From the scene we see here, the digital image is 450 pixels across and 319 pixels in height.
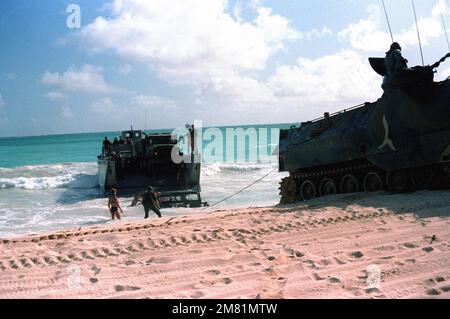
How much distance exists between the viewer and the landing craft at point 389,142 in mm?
10867

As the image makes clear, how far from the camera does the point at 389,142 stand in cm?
1155

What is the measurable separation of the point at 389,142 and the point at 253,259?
678 centimetres

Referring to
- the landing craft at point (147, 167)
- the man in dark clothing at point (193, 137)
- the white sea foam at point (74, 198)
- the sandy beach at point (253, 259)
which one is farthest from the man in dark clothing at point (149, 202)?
the landing craft at point (147, 167)

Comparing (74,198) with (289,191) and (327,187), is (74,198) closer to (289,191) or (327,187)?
(289,191)

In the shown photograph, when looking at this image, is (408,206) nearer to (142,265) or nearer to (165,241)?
(165,241)

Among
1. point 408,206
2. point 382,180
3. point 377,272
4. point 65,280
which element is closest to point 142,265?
point 65,280

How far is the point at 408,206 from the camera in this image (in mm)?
9258

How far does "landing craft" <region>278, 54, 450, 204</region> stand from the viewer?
10.9 meters

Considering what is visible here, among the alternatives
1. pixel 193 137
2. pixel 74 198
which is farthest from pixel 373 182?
pixel 74 198

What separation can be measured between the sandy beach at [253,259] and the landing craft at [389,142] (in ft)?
7.18

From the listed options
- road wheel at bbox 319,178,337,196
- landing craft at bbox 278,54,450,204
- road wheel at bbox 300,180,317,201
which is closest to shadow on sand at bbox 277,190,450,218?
landing craft at bbox 278,54,450,204
